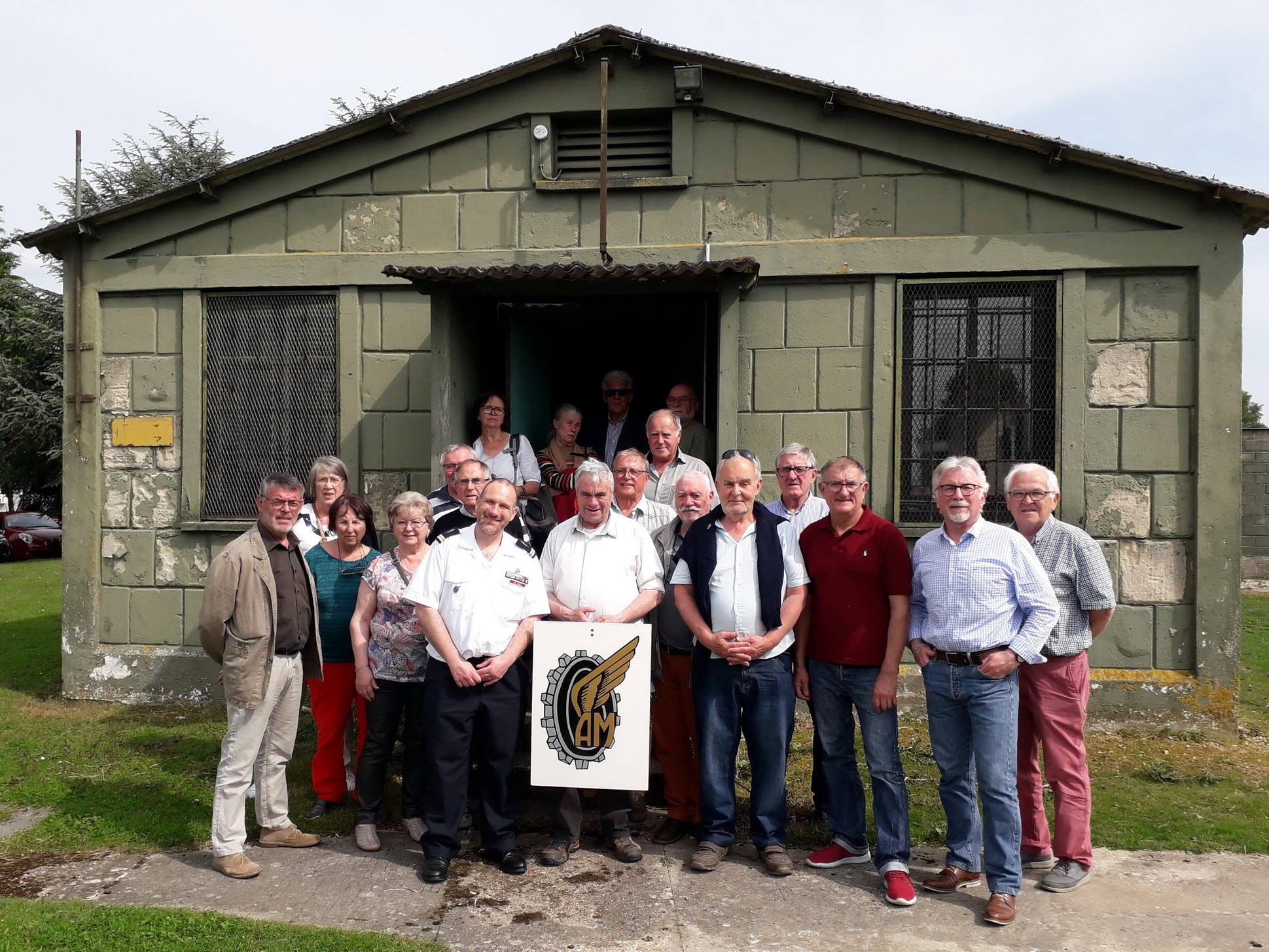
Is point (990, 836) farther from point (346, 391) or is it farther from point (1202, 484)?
point (346, 391)

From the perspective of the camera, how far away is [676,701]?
4973 mm

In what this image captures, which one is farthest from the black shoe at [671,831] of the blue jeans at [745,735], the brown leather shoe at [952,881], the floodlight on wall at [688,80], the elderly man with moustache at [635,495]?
the floodlight on wall at [688,80]

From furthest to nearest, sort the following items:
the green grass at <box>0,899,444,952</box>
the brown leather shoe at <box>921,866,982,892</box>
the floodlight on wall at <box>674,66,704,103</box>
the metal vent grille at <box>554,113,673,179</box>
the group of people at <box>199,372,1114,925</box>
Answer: the metal vent grille at <box>554,113,673,179</box> → the floodlight on wall at <box>674,66,704,103</box> → the brown leather shoe at <box>921,866,982,892</box> → the group of people at <box>199,372,1114,925</box> → the green grass at <box>0,899,444,952</box>

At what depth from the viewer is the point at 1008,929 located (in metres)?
3.98

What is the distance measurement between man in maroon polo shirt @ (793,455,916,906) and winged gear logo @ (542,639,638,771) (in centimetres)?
91

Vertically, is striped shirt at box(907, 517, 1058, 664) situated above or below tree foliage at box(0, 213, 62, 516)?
below

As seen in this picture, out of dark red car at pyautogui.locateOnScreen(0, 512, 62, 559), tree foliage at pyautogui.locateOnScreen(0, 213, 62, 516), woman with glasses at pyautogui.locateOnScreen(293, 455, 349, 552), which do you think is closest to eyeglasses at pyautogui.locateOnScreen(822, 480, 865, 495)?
woman with glasses at pyautogui.locateOnScreen(293, 455, 349, 552)

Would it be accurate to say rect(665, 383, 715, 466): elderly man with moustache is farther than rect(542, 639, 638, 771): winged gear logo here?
Yes

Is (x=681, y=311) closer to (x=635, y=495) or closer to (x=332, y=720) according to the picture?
(x=635, y=495)

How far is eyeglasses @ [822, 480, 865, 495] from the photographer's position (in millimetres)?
4395

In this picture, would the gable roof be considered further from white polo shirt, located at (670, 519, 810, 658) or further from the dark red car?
the dark red car

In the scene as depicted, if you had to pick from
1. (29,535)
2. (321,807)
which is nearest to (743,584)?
(321,807)

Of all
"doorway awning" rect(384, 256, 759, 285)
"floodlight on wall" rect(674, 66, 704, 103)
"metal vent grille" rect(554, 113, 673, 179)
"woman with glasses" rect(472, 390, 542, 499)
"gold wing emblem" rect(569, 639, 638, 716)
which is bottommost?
"gold wing emblem" rect(569, 639, 638, 716)

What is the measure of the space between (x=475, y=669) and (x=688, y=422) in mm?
2716
